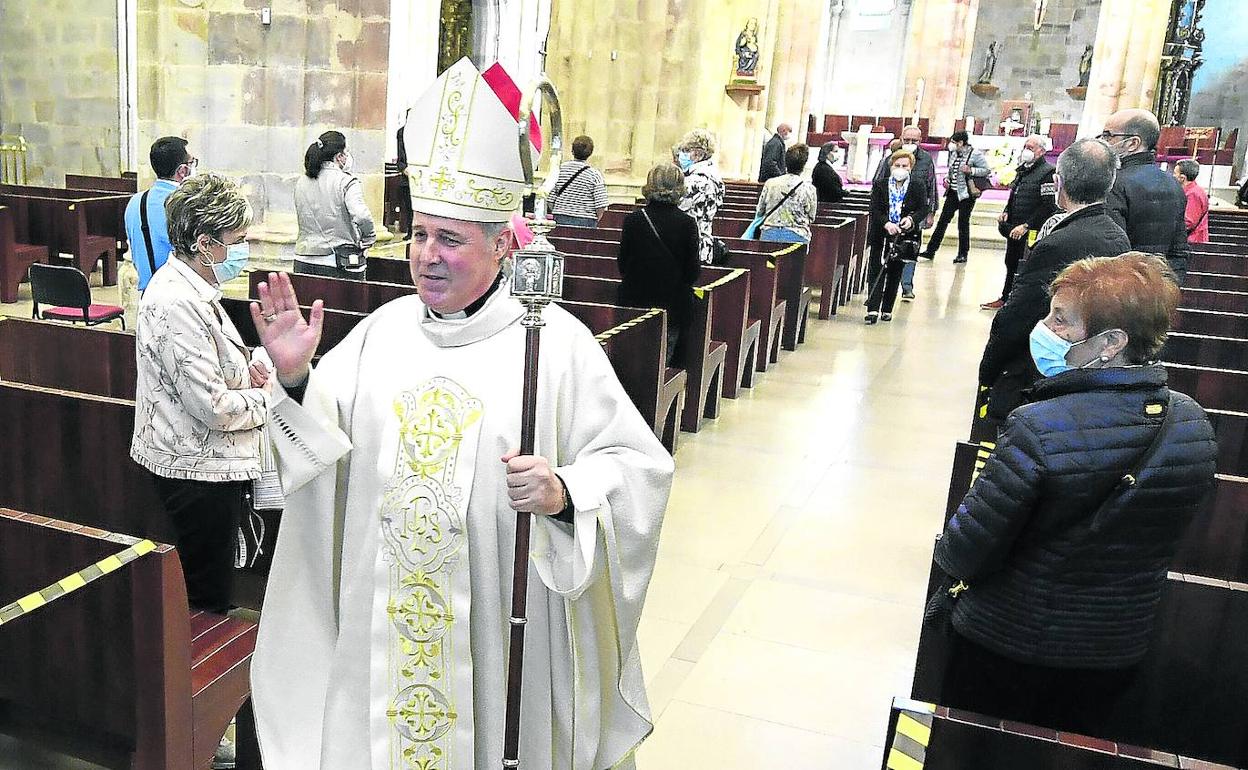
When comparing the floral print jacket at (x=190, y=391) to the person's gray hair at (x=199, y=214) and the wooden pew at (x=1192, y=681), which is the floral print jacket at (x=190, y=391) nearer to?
the person's gray hair at (x=199, y=214)

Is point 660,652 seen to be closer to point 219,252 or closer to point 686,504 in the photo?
point 686,504

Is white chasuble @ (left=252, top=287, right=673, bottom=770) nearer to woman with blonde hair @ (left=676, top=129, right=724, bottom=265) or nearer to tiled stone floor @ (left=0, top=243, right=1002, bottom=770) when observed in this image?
tiled stone floor @ (left=0, top=243, right=1002, bottom=770)

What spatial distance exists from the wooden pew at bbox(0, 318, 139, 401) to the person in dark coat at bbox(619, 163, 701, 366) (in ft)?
8.46

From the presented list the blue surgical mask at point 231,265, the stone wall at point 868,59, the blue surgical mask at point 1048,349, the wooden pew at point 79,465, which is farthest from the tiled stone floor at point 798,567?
the stone wall at point 868,59

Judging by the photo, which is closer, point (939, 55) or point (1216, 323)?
point (1216, 323)

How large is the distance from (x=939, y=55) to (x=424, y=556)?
22522 mm

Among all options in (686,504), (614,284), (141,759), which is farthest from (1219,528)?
(614,284)

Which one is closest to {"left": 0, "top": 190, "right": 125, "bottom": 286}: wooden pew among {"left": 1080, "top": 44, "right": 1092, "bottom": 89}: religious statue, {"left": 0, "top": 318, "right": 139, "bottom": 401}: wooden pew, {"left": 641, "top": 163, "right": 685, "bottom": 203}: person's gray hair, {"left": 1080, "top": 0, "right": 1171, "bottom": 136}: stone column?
{"left": 0, "top": 318, "right": 139, "bottom": 401}: wooden pew

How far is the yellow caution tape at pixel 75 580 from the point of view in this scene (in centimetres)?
185

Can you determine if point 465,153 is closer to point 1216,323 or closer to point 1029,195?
point 1216,323

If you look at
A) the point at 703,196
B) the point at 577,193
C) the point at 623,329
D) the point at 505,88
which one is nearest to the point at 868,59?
the point at 577,193

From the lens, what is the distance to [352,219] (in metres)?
6.20

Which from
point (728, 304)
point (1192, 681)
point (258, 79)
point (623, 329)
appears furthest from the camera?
point (258, 79)

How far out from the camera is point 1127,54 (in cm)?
1808
